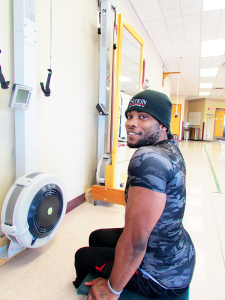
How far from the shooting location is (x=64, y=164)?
7.22 ft

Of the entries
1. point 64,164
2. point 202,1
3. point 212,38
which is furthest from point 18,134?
point 212,38

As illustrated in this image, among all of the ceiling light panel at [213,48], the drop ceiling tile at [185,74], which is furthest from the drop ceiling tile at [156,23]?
the drop ceiling tile at [185,74]

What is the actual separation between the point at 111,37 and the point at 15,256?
9.44ft

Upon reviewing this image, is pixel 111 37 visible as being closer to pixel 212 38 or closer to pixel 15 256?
pixel 15 256

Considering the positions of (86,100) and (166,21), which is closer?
(86,100)

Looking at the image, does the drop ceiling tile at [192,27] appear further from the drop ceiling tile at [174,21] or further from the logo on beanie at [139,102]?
the logo on beanie at [139,102]

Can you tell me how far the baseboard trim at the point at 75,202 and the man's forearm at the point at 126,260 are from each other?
1.62 metres

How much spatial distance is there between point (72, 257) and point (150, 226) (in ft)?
3.61

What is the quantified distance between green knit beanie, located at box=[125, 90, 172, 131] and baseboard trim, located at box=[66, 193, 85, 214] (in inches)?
68.0

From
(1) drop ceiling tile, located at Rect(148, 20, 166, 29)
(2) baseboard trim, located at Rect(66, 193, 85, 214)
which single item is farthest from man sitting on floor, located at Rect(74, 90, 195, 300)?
(1) drop ceiling tile, located at Rect(148, 20, 166, 29)

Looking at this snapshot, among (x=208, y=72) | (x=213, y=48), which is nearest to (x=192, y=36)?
(x=213, y=48)

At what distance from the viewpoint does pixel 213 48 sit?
5.43m

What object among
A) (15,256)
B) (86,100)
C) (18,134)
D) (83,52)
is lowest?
(15,256)

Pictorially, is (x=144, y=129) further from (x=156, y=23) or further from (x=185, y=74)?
(x=185, y=74)
